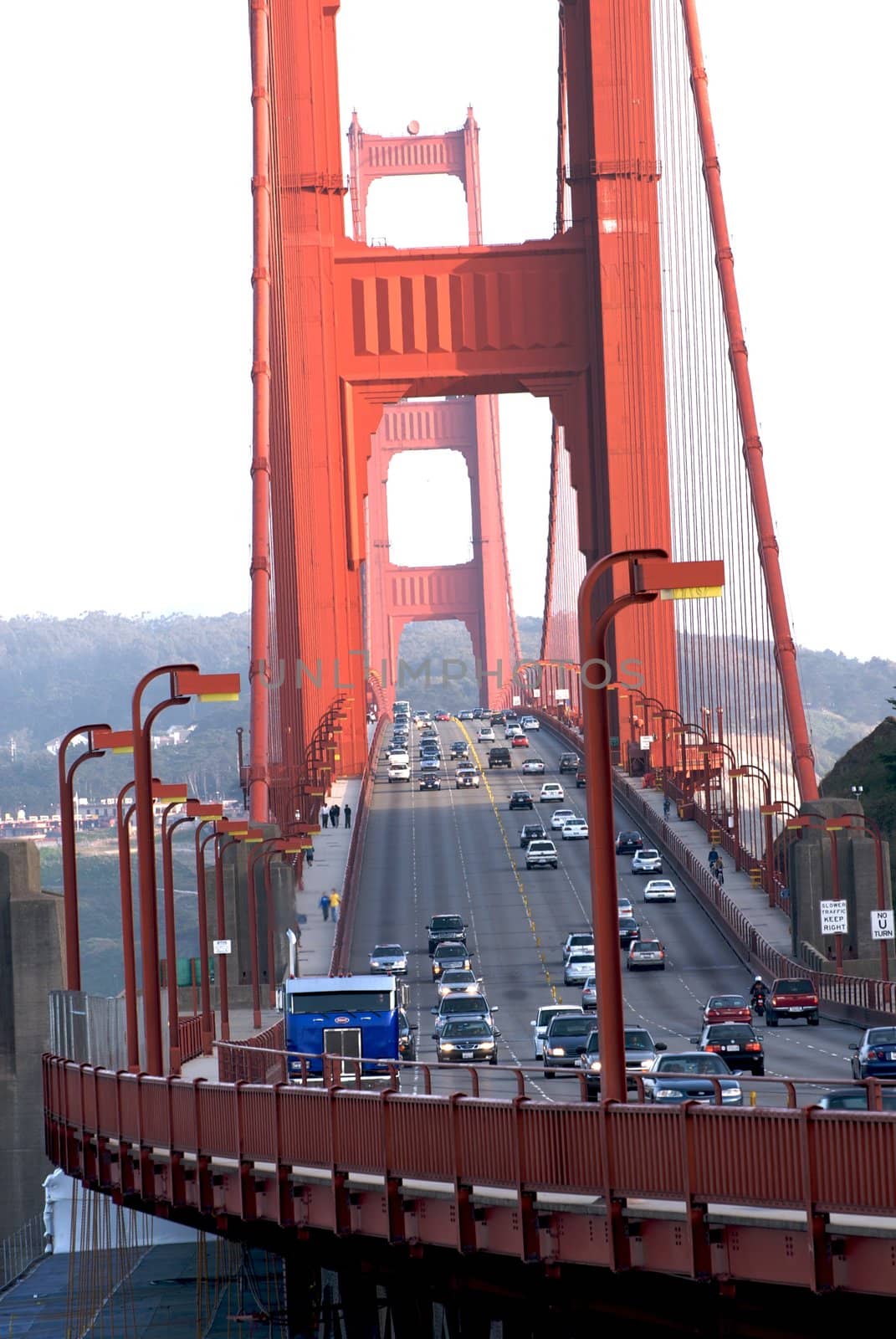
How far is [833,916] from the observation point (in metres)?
57.9

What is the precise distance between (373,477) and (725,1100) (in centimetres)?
17529

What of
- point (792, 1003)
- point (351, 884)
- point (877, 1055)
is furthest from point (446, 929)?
point (877, 1055)

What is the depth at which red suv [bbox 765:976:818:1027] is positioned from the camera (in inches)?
2116

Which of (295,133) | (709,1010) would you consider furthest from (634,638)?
(709,1010)

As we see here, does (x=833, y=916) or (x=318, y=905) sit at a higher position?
(x=833, y=916)

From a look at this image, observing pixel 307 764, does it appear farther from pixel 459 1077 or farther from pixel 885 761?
pixel 459 1077

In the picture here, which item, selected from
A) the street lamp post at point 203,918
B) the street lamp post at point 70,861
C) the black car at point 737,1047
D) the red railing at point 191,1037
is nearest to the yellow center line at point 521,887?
the street lamp post at point 203,918

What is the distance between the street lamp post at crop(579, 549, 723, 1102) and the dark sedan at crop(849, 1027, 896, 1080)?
18787mm

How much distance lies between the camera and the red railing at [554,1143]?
14828 mm

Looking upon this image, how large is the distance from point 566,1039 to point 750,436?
36164mm

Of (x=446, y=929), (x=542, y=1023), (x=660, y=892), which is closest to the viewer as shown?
(x=542, y=1023)

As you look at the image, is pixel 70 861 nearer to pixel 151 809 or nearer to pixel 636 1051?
pixel 151 809

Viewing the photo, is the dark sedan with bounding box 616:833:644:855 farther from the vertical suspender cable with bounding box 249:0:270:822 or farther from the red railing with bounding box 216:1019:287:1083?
the red railing with bounding box 216:1019:287:1083

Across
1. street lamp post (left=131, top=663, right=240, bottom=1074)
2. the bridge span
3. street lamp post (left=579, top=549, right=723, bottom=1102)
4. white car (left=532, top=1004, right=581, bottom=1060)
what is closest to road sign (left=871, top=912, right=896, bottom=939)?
white car (left=532, top=1004, right=581, bottom=1060)
